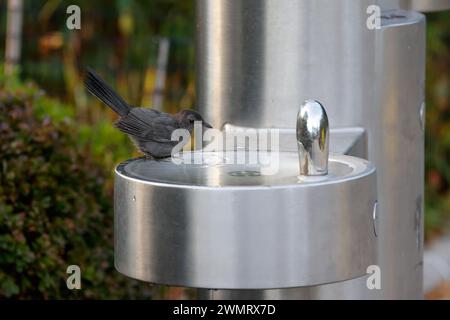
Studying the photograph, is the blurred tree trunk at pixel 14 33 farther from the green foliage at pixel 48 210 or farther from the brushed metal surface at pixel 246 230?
the brushed metal surface at pixel 246 230

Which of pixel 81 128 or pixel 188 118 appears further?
pixel 81 128

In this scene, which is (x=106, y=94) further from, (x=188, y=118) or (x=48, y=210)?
(x=48, y=210)

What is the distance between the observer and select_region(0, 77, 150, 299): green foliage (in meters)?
3.94

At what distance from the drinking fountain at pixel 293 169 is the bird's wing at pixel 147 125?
218 mm

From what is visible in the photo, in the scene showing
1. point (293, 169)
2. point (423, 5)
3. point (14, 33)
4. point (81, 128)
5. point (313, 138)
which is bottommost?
point (81, 128)

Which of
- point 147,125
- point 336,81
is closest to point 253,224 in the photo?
point 336,81

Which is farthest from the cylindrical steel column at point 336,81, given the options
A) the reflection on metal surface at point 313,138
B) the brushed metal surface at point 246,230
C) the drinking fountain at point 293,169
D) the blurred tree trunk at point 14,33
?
the blurred tree trunk at point 14,33

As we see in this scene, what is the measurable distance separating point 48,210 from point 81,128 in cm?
127

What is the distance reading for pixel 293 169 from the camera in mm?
3139

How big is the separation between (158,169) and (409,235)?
1.29 metres

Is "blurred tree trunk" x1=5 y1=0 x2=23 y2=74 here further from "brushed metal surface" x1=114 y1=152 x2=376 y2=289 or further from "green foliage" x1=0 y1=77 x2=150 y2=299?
"brushed metal surface" x1=114 y1=152 x2=376 y2=289

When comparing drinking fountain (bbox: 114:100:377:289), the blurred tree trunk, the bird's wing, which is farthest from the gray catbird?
the blurred tree trunk

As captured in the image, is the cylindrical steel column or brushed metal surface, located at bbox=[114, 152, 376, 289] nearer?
brushed metal surface, located at bbox=[114, 152, 376, 289]

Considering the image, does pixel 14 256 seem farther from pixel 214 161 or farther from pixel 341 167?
pixel 341 167
